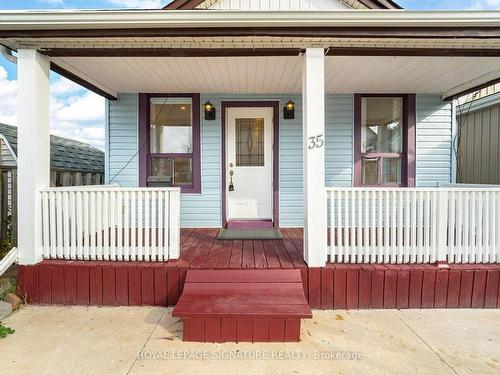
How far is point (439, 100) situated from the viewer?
470 centimetres

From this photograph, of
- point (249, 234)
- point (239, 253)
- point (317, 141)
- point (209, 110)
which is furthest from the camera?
point (209, 110)

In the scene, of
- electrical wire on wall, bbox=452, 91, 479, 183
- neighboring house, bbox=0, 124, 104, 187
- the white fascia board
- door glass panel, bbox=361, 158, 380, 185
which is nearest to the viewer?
the white fascia board

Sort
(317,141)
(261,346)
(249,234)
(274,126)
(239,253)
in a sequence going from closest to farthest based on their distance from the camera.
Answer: (261,346), (317,141), (239,253), (249,234), (274,126)

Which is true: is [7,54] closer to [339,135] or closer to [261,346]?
[261,346]

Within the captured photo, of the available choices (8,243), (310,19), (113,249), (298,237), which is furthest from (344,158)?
(8,243)

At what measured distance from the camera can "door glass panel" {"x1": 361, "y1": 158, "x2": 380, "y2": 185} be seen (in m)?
4.78

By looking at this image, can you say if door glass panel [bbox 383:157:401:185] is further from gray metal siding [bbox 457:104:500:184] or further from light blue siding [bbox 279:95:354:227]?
gray metal siding [bbox 457:104:500:184]

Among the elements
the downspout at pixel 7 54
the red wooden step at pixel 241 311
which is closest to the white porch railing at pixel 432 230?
the red wooden step at pixel 241 311

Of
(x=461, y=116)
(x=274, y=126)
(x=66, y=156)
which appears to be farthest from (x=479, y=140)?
(x=66, y=156)

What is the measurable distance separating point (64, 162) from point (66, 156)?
0.34 metres

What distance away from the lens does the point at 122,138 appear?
4.68m

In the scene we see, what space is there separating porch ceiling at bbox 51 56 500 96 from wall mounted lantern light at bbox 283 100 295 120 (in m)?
0.19

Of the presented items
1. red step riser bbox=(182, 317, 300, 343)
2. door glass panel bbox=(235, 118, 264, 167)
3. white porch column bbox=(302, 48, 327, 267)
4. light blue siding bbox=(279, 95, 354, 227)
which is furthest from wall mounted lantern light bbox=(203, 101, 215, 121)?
red step riser bbox=(182, 317, 300, 343)

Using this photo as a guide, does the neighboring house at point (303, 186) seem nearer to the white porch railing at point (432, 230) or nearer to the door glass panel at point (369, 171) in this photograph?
the white porch railing at point (432, 230)
